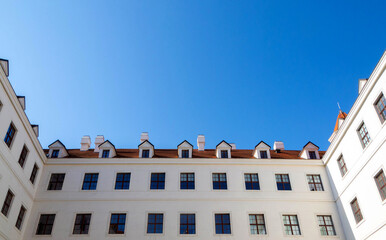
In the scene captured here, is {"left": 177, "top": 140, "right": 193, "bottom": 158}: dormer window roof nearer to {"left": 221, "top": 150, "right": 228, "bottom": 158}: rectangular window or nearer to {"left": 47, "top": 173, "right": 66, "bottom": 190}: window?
{"left": 221, "top": 150, "right": 228, "bottom": 158}: rectangular window

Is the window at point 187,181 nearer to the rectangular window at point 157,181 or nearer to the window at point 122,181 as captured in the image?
the rectangular window at point 157,181

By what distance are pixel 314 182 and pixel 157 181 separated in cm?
1406

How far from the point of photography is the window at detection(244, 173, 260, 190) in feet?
94.5

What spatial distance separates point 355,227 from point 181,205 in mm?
13482

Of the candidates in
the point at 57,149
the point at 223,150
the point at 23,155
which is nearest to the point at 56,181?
the point at 57,149

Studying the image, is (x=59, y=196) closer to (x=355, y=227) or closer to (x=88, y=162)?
(x=88, y=162)

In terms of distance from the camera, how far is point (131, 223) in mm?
26422

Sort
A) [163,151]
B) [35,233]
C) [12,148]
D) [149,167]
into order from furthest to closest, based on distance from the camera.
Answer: [163,151] → [149,167] → [35,233] → [12,148]

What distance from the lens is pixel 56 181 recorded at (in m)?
29.0

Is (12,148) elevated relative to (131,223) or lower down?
elevated

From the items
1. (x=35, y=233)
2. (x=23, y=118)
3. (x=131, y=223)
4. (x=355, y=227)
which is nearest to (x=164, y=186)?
(x=131, y=223)

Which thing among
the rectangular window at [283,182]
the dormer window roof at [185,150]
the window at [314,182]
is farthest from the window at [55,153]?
the window at [314,182]

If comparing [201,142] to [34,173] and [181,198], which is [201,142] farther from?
[34,173]

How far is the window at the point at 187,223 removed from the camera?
85.9 feet
